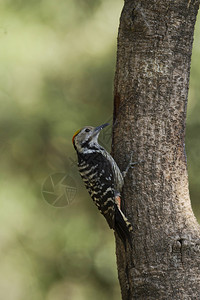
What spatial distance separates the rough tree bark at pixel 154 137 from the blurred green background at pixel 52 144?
12.8 feet

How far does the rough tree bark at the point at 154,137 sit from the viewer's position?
10.3 ft

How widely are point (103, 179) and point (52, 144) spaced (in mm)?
3715

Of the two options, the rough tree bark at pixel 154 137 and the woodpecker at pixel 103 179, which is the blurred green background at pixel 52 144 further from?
the rough tree bark at pixel 154 137

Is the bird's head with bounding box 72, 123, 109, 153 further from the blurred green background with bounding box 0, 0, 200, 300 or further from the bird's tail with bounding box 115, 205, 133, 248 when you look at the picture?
the blurred green background with bounding box 0, 0, 200, 300

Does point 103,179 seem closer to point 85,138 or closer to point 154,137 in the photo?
point 85,138

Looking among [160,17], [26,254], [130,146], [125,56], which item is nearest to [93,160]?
[130,146]

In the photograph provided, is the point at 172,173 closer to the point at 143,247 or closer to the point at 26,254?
the point at 143,247

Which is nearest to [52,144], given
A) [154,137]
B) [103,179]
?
[103,179]

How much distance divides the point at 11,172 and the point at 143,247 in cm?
485

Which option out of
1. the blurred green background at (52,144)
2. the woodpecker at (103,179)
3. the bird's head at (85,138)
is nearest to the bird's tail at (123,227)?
the woodpecker at (103,179)

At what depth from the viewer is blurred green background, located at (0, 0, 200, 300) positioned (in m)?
7.47

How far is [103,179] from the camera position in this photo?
3.92 m

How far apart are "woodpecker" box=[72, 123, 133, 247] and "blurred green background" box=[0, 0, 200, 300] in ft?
9.31

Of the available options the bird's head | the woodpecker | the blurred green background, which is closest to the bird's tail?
the woodpecker
